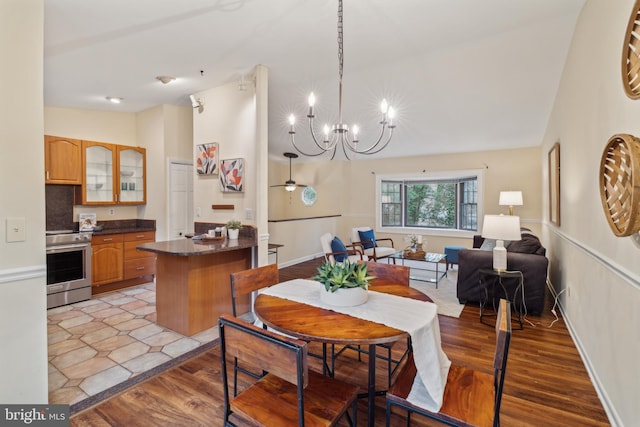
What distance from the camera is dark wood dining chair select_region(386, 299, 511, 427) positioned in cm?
121

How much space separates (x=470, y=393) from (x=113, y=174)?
5219 millimetres

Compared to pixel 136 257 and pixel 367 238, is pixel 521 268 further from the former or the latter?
pixel 136 257

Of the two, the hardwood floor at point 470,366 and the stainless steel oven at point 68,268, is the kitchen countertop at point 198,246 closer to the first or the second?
the hardwood floor at point 470,366

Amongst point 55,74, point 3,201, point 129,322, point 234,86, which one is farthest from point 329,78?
point 129,322

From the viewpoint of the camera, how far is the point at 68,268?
3.86m

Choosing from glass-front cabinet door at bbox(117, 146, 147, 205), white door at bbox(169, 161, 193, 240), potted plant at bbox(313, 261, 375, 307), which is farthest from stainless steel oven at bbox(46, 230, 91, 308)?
potted plant at bbox(313, 261, 375, 307)

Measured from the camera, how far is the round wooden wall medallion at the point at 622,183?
4.35 ft

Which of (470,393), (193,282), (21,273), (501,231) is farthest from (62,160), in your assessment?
Answer: (501,231)

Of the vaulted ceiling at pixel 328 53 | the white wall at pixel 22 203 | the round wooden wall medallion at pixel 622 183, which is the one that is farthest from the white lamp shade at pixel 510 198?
the white wall at pixel 22 203

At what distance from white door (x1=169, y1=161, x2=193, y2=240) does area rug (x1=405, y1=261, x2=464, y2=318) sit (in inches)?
147

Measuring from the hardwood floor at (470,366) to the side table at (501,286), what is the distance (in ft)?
1.84

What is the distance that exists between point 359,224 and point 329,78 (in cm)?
444

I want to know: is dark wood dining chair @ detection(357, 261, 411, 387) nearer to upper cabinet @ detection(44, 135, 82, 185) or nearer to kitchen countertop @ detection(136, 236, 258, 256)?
kitchen countertop @ detection(136, 236, 258, 256)

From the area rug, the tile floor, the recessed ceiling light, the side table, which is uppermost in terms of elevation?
the recessed ceiling light
